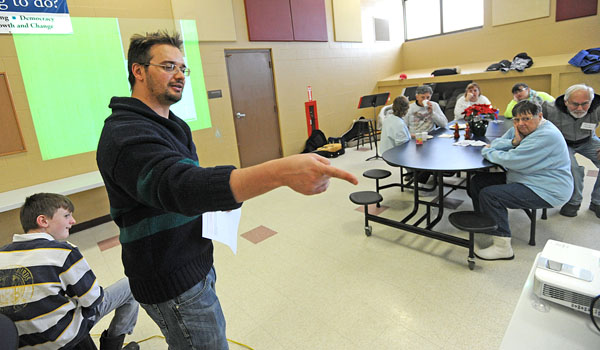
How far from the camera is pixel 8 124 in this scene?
11.1 ft

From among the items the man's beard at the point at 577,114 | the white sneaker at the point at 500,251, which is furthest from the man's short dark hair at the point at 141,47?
the man's beard at the point at 577,114

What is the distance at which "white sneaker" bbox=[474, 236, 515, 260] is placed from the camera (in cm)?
251

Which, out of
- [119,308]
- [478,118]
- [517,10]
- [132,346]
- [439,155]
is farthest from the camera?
[517,10]

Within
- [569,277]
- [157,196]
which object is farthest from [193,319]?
[569,277]

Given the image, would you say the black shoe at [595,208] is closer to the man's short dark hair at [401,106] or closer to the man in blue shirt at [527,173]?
the man in blue shirt at [527,173]

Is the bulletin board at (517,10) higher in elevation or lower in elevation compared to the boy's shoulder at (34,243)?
higher

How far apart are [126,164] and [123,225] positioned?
270 millimetres

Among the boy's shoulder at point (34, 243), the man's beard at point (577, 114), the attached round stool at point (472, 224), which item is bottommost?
the attached round stool at point (472, 224)

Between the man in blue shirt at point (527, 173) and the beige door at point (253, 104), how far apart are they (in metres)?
Result: 3.80

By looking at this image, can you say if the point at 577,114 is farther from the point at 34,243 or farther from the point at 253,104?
the point at 253,104

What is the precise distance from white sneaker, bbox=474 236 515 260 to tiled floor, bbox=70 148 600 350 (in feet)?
0.18

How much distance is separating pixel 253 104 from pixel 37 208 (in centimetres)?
428

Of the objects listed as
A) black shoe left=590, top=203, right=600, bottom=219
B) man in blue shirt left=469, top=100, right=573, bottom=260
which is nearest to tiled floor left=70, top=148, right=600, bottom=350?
black shoe left=590, top=203, right=600, bottom=219

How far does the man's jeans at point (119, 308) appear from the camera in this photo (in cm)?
169
